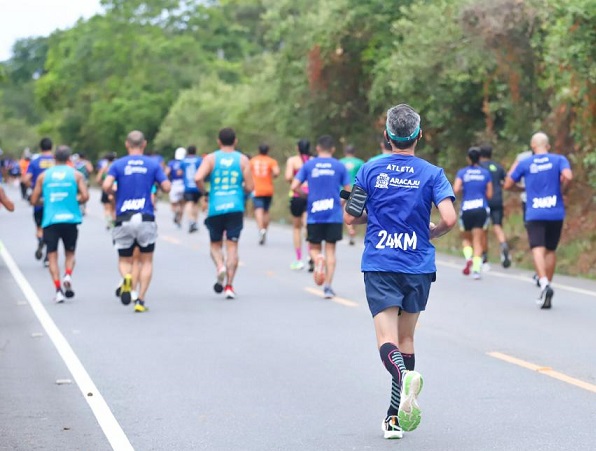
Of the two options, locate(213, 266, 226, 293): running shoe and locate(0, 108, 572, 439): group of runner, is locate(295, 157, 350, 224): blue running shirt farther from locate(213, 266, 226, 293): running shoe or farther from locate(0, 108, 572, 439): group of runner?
locate(213, 266, 226, 293): running shoe

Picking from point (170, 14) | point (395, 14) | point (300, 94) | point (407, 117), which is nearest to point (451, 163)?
point (395, 14)

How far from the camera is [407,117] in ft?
25.1

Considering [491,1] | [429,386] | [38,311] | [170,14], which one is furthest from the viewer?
[170,14]

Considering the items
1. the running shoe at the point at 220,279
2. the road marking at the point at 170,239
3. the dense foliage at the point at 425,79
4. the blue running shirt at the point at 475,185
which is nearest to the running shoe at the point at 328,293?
the running shoe at the point at 220,279

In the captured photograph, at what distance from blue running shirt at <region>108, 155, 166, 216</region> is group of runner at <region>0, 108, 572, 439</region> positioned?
11 mm

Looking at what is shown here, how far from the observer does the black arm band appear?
7.74 meters

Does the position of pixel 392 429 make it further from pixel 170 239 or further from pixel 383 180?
pixel 170 239

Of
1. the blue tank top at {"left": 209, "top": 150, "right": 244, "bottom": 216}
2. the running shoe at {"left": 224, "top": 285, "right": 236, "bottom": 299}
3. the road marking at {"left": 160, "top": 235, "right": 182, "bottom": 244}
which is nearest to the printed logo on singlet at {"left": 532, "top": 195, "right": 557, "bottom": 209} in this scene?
the blue tank top at {"left": 209, "top": 150, "right": 244, "bottom": 216}

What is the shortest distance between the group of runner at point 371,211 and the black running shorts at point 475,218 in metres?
0.01

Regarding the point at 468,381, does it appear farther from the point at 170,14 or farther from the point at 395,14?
the point at 170,14

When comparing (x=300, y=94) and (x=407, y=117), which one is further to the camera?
(x=300, y=94)

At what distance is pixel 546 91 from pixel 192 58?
54.5m

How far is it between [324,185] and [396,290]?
326 inches

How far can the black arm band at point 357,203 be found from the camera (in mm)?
7742
